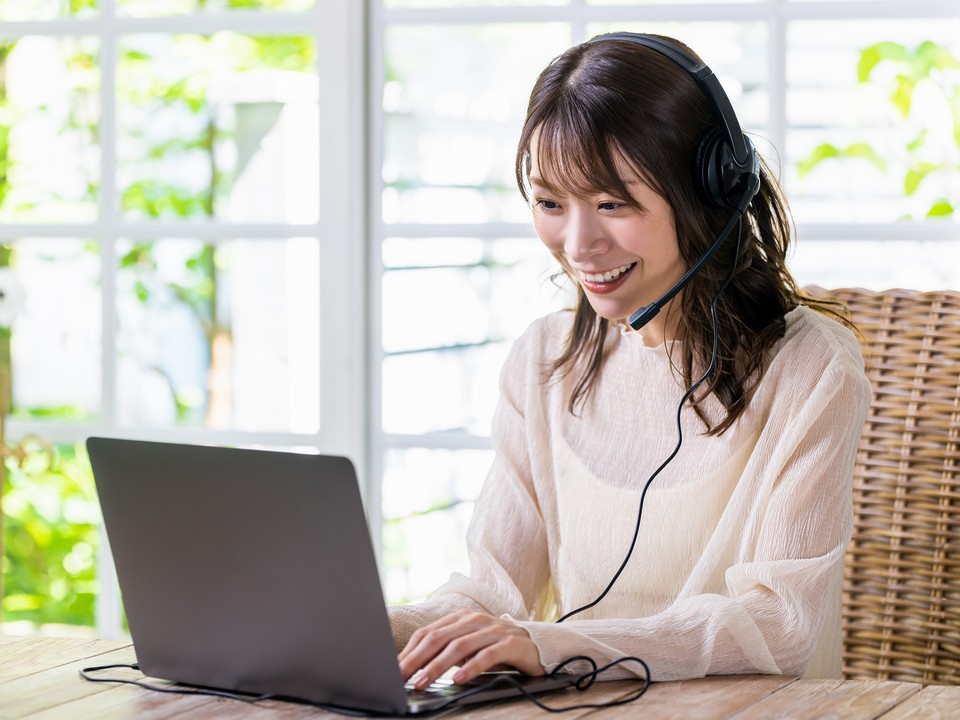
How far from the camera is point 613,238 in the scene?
1.50 m

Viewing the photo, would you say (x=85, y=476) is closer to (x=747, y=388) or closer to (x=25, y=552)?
(x=25, y=552)

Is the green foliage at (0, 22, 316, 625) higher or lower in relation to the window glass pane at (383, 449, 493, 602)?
higher

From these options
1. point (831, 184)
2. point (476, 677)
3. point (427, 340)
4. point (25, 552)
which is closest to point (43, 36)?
point (427, 340)

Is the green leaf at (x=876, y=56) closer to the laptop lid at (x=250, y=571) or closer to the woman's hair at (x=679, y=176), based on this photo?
the woman's hair at (x=679, y=176)

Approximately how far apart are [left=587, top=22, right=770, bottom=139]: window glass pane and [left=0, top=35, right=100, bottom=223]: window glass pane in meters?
1.15

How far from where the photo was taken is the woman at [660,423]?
1.34m

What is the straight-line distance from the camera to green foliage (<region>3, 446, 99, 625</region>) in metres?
2.94

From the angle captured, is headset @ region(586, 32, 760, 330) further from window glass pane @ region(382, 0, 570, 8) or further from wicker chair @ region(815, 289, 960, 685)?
window glass pane @ region(382, 0, 570, 8)

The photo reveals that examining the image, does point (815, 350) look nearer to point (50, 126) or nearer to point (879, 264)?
point (879, 264)

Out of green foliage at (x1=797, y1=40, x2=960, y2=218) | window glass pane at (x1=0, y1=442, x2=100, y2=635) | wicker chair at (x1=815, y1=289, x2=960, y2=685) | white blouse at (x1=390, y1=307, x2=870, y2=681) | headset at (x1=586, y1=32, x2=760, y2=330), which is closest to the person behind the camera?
white blouse at (x1=390, y1=307, x2=870, y2=681)

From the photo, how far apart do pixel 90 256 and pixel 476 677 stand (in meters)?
1.68

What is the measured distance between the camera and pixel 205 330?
8.28 feet

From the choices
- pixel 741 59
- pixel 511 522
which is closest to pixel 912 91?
pixel 741 59

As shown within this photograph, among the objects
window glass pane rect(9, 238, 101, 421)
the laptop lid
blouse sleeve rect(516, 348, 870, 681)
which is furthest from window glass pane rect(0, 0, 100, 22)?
blouse sleeve rect(516, 348, 870, 681)
